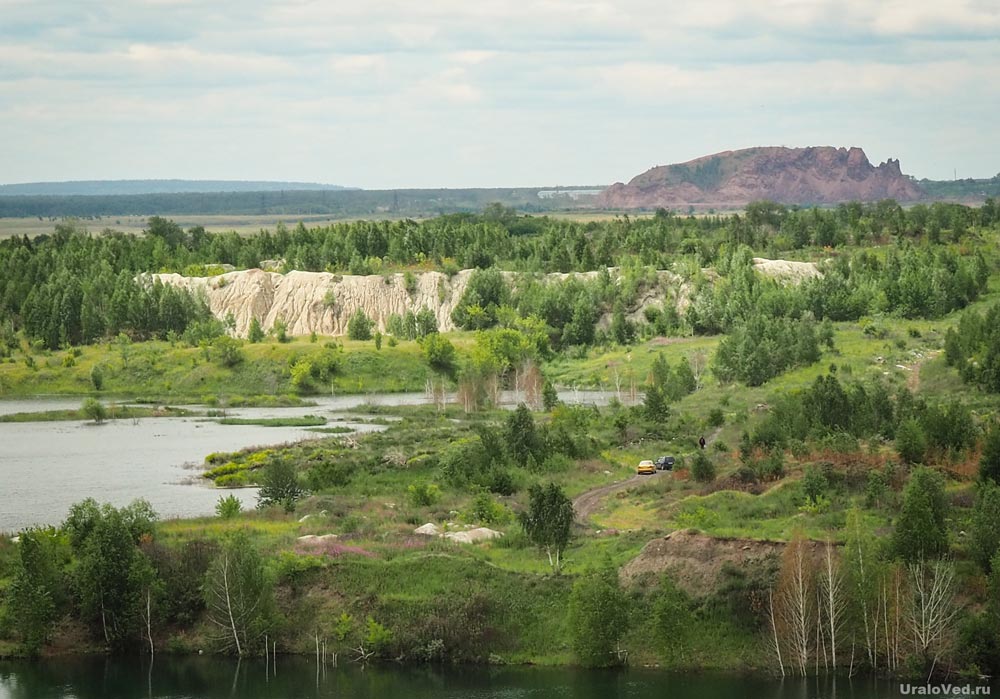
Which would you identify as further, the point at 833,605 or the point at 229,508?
the point at 229,508

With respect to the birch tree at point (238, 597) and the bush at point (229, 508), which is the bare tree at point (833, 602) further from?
the bush at point (229, 508)

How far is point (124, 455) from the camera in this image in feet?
252

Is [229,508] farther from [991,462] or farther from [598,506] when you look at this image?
[991,462]

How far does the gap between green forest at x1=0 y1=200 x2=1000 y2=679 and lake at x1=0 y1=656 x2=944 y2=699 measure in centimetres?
73

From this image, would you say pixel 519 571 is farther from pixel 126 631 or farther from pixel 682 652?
pixel 126 631

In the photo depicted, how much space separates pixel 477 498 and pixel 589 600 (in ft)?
45.8

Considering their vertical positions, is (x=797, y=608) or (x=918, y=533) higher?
(x=918, y=533)

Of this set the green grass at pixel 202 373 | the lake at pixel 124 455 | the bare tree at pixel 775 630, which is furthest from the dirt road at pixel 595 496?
the green grass at pixel 202 373

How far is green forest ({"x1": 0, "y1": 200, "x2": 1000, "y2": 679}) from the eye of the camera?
140 feet

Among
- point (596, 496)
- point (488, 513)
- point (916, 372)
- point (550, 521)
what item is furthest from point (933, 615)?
point (916, 372)

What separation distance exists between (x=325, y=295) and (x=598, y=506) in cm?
8371

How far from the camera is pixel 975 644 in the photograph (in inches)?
1622

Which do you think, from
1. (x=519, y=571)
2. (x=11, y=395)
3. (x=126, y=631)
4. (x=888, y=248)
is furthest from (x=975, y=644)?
(x=888, y=248)

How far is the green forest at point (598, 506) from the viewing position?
42.8m
